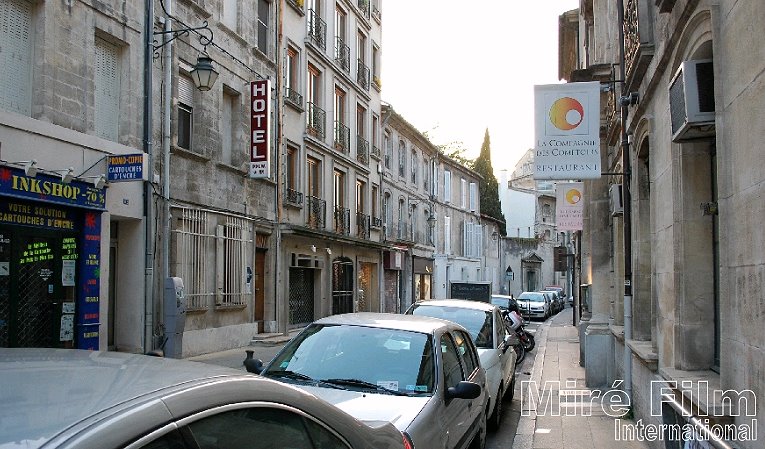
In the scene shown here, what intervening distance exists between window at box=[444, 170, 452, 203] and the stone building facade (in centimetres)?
3219

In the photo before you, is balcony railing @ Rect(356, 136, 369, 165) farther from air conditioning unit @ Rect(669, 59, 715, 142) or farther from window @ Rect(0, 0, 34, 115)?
air conditioning unit @ Rect(669, 59, 715, 142)

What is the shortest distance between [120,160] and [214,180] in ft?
14.5

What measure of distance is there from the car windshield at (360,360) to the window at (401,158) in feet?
95.7

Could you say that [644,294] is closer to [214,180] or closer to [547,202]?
[214,180]

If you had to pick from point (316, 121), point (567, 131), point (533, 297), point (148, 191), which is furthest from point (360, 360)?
point (533, 297)

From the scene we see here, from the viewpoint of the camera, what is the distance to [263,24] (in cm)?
1969

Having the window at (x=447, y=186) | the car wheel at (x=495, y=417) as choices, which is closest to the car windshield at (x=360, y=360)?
the car wheel at (x=495, y=417)

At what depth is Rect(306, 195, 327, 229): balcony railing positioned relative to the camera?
74.5 ft

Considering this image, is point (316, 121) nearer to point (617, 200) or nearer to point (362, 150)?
point (362, 150)

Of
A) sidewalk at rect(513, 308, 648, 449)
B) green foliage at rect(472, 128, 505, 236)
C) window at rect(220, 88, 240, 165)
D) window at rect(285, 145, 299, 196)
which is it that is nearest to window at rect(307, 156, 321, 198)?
window at rect(285, 145, 299, 196)

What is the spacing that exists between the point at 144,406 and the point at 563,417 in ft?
27.9

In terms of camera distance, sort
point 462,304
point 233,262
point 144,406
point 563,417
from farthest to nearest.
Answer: point 233,262 → point 462,304 → point 563,417 → point 144,406

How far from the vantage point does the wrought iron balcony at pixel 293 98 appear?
20875 mm

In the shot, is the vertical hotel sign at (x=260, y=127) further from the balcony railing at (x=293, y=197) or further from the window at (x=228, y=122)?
the balcony railing at (x=293, y=197)
